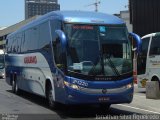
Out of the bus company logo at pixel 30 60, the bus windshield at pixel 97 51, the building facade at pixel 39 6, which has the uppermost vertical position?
the bus windshield at pixel 97 51

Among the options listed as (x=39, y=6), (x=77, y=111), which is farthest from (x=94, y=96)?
(x=39, y=6)

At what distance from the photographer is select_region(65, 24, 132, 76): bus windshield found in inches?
546

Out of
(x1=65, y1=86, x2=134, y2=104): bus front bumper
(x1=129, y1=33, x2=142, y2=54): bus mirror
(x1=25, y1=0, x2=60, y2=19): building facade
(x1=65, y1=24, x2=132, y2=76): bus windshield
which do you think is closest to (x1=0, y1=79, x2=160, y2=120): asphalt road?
(x1=65, y1=86, x2=134, y2=104): bus front bumper

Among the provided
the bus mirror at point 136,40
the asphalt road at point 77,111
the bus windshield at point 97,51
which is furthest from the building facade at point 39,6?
the bus windshield at point 97,51

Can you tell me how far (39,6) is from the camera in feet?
345

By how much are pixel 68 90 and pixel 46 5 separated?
91.4m

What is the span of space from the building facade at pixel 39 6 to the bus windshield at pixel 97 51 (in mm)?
87009

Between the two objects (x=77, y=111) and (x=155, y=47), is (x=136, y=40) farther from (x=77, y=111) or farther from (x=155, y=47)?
(x=155, y=47)

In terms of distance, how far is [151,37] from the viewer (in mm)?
21922

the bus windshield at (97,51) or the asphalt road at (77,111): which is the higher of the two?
the bus windshield at (97,51)

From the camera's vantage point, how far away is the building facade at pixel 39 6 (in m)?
102

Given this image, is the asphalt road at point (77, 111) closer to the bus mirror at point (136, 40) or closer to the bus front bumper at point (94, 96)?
the bus front bumper at point (94, 96)

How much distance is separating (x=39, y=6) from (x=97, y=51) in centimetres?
9235

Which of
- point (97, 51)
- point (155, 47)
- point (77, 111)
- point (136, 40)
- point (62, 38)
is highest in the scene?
point (62, 38)
